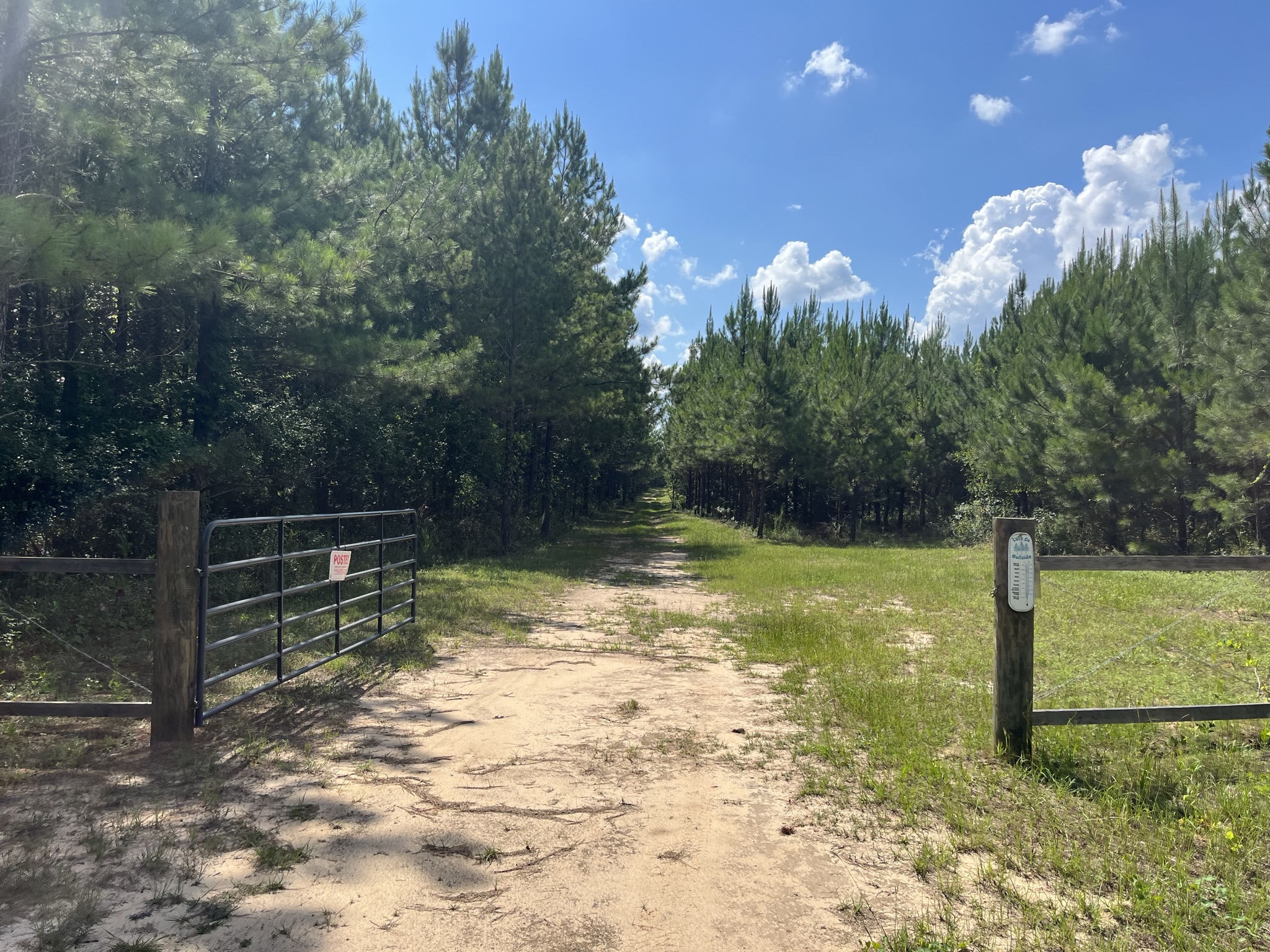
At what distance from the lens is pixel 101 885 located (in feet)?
10.1

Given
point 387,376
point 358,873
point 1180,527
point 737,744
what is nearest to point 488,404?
point 387,376

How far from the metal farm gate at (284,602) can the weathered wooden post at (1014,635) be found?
16.2ft

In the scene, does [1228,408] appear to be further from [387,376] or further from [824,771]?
[387,376]

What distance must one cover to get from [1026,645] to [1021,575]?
0.44 meters

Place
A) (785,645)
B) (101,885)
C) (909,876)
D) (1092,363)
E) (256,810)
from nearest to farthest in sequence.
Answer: (101,885) < (909,876) < (256,810) < (785,645) < (1092,363)

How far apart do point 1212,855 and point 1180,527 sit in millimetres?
21387

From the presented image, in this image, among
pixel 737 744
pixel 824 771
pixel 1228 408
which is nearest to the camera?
pixel 824 771

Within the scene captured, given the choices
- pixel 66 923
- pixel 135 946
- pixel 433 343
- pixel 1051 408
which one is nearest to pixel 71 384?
pixel 433 343

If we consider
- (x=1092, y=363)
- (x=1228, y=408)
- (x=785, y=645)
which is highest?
(x=1092, y=363)

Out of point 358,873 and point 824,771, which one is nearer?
point 358,873

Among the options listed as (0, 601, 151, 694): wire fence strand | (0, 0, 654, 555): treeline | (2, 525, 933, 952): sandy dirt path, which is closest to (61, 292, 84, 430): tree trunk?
(0, 0, 654, 555): treeline

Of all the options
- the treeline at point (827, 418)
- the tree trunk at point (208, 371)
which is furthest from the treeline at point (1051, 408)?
the tree trunk at point (208, 371)

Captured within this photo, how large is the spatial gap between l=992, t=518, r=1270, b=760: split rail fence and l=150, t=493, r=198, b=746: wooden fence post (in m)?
5.11

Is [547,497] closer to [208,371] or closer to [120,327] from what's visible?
[208,371]
